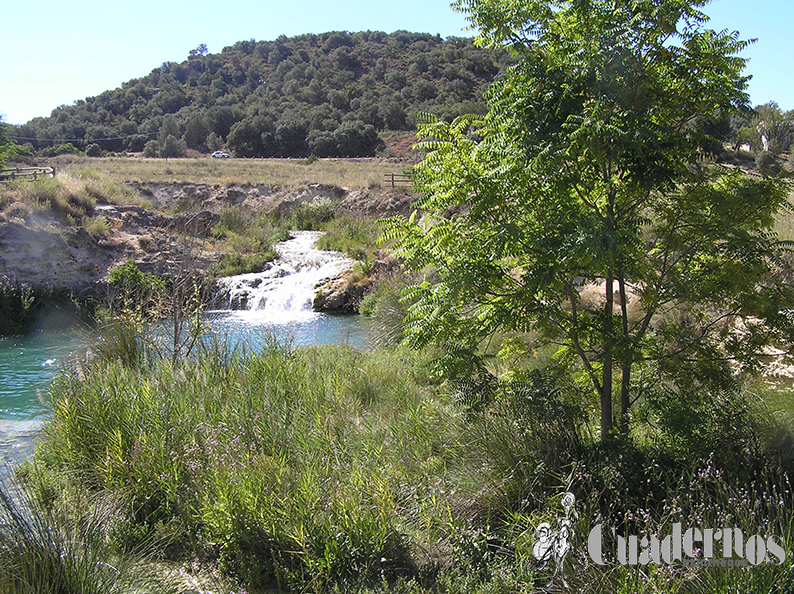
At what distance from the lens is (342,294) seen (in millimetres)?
19031

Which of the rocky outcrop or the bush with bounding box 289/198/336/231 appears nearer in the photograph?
the rocky outcrop

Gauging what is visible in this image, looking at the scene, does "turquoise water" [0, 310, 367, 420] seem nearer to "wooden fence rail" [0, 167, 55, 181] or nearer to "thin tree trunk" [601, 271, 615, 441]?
"thin tree trunk" [601, 271, 615, 441]

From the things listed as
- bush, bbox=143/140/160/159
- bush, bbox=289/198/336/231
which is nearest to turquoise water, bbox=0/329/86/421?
bush, bbox=289/198/336/231

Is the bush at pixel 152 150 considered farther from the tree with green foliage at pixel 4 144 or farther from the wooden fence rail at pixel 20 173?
the tree with green foliage at pixel 4 144

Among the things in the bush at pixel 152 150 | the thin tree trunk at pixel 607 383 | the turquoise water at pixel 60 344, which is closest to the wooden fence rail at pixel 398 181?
the turquoise water at pixel 60 344

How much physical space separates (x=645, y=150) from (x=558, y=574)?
293cm

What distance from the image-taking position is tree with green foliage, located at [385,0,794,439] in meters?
4.03

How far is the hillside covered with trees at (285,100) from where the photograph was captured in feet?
211

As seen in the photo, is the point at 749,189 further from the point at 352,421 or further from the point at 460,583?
the point at 352,421

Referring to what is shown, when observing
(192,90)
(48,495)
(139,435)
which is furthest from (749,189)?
(192,90)

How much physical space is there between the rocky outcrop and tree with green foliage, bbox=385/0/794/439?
1411cm

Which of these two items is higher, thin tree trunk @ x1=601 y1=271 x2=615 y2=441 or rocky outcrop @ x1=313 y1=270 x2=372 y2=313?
thin tree trunk @ x1=601 y1=271 x2=615 y2=441

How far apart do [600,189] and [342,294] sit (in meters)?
14.8

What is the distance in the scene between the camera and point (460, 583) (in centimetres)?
357
